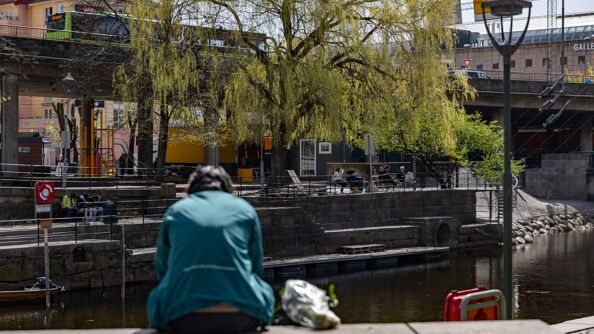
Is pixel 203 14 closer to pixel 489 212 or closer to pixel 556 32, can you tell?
pixel 489 212

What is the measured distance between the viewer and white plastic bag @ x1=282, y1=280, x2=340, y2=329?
7281 mm

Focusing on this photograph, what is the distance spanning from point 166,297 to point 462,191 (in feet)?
133

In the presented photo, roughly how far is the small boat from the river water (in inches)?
13.8

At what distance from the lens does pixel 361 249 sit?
36.1 m

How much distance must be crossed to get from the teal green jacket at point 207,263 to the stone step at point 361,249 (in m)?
29.0

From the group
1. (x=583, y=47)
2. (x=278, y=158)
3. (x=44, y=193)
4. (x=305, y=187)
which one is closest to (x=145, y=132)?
(x=278, y=158)

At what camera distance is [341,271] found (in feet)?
112

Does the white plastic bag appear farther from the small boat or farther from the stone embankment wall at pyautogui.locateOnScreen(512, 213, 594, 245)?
the stone embankment wall at pyautogui.locateOnScreen(512, 213, 594, 245)

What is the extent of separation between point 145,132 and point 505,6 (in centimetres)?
2829

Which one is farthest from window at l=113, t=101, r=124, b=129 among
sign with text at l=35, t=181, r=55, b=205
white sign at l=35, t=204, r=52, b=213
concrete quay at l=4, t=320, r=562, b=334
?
concrete quay at l=4, t=320, r=562, b=334

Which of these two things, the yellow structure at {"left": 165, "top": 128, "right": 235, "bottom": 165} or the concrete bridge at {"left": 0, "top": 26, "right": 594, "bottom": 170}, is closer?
the concrete bridge at {"left": 0, "top": 26, "right": 594, "bottom": 170}

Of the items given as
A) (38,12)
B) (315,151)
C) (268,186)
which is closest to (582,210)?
(315,151)

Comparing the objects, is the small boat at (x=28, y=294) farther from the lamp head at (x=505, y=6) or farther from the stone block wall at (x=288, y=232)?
the lamp head at (x=505, y=6)

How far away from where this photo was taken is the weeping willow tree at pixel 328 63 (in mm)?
34938
